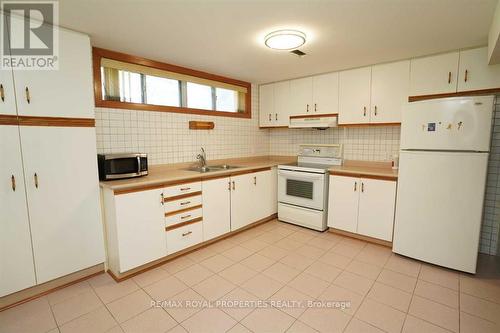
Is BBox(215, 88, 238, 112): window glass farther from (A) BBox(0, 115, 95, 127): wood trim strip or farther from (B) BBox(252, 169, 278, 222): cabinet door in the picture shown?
(A) BBox(0, 115, 95, 127): wood trim strip

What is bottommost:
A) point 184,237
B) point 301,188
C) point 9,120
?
point 184,237

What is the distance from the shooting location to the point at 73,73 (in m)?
2.08

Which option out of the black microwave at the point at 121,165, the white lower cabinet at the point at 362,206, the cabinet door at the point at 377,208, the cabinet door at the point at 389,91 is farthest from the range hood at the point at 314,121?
the black microwave at the point at 121,165

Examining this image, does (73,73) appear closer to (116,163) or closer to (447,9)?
(116,163)

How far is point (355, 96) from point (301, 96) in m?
0.82

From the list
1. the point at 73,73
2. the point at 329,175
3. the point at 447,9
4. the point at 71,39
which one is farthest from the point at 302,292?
the point at 71,39

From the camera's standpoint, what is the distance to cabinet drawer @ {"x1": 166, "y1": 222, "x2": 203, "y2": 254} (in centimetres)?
254

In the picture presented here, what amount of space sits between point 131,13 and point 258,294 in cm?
243

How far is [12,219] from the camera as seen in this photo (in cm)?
185

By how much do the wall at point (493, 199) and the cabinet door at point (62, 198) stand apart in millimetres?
4161

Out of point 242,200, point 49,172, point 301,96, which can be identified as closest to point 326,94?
point 301,96

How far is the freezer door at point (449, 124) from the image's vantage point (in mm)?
2115

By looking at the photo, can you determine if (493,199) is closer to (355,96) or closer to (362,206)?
(362,206)

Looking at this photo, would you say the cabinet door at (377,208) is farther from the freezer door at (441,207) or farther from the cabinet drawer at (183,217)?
the cabinet drawer at (183,217)
